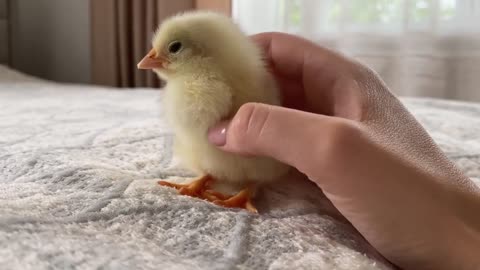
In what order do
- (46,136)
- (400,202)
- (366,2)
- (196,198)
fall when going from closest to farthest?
(400,202) → (196,198) → (46,136) → (366,2)

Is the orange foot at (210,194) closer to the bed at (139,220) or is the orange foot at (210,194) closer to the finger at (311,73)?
the bed at (139,220)

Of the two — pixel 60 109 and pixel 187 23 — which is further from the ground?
pixel 187 23

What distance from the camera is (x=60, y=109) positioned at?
4.61ft

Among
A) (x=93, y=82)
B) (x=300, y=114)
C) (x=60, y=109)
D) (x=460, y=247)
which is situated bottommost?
(x=93, y=82)

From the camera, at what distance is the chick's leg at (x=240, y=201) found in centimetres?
62

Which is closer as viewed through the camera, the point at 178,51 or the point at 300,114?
the point at 300,114

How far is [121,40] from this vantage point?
2.72m

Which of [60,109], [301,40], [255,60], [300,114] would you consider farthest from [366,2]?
[300,114]

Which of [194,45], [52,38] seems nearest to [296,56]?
[194,45]

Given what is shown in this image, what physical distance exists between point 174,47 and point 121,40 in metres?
2.14

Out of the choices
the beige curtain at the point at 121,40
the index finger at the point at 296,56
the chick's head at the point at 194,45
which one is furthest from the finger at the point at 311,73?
the beige curtain at the point at 121,40

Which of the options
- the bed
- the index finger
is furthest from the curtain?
the index finger

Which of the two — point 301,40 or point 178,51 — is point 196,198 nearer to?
point 178,51

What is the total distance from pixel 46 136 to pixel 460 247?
2.34 ft
